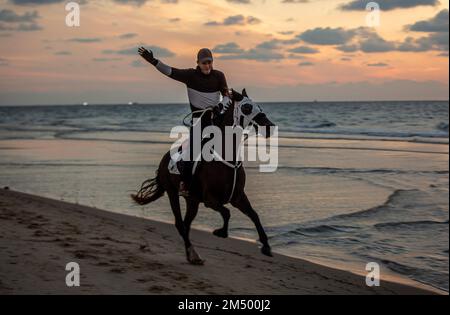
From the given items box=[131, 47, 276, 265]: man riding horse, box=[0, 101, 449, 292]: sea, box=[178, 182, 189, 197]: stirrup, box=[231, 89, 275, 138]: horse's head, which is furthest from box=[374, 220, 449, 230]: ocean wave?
box=[231, 89, 275, 138]: horse's head

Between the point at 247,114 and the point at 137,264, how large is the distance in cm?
256

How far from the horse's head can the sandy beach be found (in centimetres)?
206

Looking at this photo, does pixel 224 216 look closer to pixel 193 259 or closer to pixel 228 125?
pixel 193 259

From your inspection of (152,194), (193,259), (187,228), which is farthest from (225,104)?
(152,194)

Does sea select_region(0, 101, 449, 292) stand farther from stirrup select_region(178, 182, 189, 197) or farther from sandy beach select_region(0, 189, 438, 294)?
stirrup select_region(178, 182, 189, 197)

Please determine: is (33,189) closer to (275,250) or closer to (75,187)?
(75,187)

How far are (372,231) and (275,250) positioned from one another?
2.53 meters

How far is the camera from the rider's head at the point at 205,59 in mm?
7527

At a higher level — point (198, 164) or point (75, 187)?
point (198, 164)

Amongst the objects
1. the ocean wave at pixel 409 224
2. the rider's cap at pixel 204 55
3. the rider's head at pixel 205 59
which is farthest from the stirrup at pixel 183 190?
the ocean wave at pixel 409 224

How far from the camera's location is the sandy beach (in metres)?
6.58
